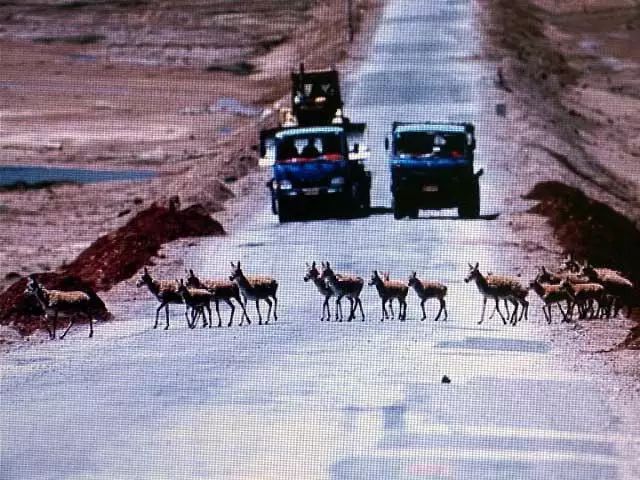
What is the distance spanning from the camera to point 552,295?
2444 centimetres

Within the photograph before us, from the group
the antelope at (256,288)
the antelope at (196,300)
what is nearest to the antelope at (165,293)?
the antelope at (196,300)

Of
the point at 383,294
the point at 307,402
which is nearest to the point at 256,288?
the point at 383,294

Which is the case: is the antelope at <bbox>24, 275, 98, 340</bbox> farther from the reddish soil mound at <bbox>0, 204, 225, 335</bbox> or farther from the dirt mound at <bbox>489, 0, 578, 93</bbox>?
the dirt mound at <bbox>489, 0, 578, 93</bbox>

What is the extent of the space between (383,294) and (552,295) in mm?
2287

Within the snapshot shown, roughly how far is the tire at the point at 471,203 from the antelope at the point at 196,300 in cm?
1488

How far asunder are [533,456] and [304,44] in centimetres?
8853

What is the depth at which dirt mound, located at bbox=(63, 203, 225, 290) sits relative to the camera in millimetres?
32656

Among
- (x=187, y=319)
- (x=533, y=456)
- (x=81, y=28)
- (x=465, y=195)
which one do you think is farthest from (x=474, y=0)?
(x=533, y=456)

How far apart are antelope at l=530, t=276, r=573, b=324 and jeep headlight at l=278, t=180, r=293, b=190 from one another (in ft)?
48.9

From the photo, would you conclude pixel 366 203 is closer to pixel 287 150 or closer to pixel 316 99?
pixel 287 150

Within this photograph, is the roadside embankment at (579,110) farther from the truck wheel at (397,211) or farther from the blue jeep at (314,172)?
the blue jeep at (314,172)

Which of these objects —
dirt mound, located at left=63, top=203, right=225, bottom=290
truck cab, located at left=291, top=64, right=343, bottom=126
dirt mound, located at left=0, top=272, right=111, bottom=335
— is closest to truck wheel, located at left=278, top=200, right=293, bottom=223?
dirt mound, located at left=63, top=203, right=225, bottom=290

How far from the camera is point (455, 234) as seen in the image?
35.6m

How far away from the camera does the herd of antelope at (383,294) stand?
80.8ft
